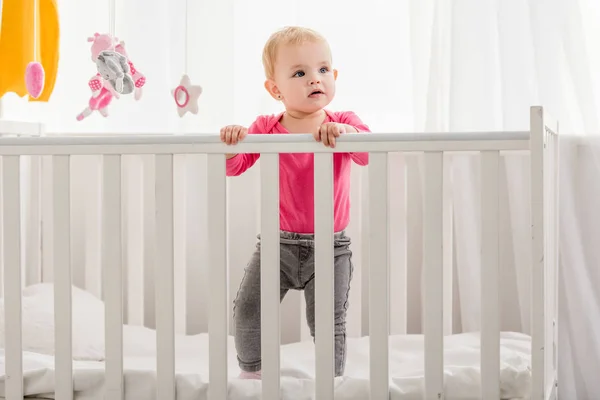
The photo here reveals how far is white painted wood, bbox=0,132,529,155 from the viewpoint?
127 centimetres

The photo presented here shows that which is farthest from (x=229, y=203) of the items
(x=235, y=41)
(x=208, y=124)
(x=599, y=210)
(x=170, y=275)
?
(x=599, y=210)

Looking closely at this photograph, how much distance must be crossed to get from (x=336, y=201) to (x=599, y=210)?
69 cm

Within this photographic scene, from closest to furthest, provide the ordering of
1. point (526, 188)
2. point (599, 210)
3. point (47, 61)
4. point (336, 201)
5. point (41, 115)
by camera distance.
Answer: point (336, 201)
point (599, 210)
point (526, 188)
point (47, 61)
point (41, 115)

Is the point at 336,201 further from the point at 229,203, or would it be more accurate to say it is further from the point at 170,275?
the point at 229,203

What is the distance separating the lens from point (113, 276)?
1.40 meters

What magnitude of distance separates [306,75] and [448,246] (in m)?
0.68

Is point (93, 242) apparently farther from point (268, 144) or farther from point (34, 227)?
point (268, 144)

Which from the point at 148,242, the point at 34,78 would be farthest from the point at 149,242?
the point at 34,78

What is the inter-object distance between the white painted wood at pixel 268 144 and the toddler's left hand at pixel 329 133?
1 cm

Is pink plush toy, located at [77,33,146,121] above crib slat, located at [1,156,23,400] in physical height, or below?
above

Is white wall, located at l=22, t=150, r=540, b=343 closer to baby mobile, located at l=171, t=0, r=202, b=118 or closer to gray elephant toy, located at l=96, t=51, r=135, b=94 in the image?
baby mobile, located at l=171, t=0, r=202, b=118

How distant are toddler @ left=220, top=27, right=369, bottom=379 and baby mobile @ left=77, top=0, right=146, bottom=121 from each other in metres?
0.32

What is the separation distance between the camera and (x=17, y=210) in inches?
56.7

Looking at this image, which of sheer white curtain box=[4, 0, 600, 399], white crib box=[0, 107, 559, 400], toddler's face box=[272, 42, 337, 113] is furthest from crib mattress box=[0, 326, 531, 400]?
toddler's face box=[272, 42, 337, 113]
